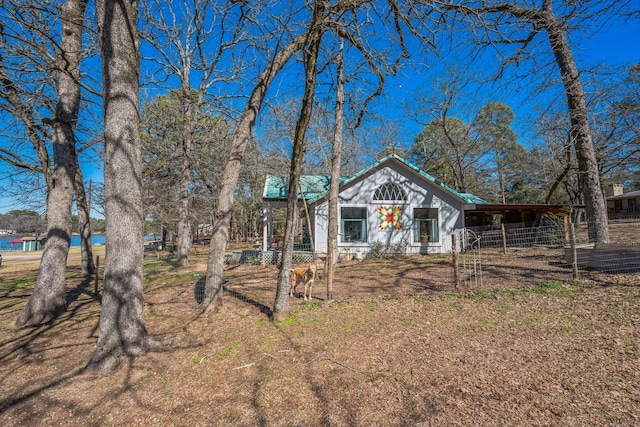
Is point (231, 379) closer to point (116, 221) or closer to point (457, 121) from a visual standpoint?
point (116, 221)

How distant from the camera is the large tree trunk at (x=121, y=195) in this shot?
371cm

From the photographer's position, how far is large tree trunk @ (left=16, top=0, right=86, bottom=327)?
5.61 m

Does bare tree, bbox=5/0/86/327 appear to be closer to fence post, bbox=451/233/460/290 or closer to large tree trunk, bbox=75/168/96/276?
large tree trunk, bbox=75/168/96/276

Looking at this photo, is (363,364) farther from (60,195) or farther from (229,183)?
(60,195)

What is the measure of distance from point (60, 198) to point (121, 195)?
349 centimetres

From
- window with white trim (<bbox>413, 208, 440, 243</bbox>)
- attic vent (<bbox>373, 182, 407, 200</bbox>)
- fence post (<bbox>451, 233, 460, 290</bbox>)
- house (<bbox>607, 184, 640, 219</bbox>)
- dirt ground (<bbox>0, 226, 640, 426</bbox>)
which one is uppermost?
house (<bbox>607, 184, 640, 219</bbox>)

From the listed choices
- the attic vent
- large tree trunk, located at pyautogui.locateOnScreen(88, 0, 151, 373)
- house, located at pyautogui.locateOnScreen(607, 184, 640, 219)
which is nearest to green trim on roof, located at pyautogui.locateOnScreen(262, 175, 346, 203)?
the attic vent

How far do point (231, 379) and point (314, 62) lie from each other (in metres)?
5.31

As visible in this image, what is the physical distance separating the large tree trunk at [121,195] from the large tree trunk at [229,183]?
1.58 meters

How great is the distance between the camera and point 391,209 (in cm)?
1414

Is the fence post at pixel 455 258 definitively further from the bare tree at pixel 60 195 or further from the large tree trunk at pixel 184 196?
the large tree trunk at pixel 184 196

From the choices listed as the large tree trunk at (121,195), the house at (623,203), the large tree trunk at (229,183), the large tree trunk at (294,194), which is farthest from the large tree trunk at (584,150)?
the house at (623,203)

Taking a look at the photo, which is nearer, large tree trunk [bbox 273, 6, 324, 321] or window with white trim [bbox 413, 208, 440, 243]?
large tree trunk [bbox 273, 6, 324, 321]

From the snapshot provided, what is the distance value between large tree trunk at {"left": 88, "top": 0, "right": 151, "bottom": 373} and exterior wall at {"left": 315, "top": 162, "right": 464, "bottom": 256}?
32.9 ft
